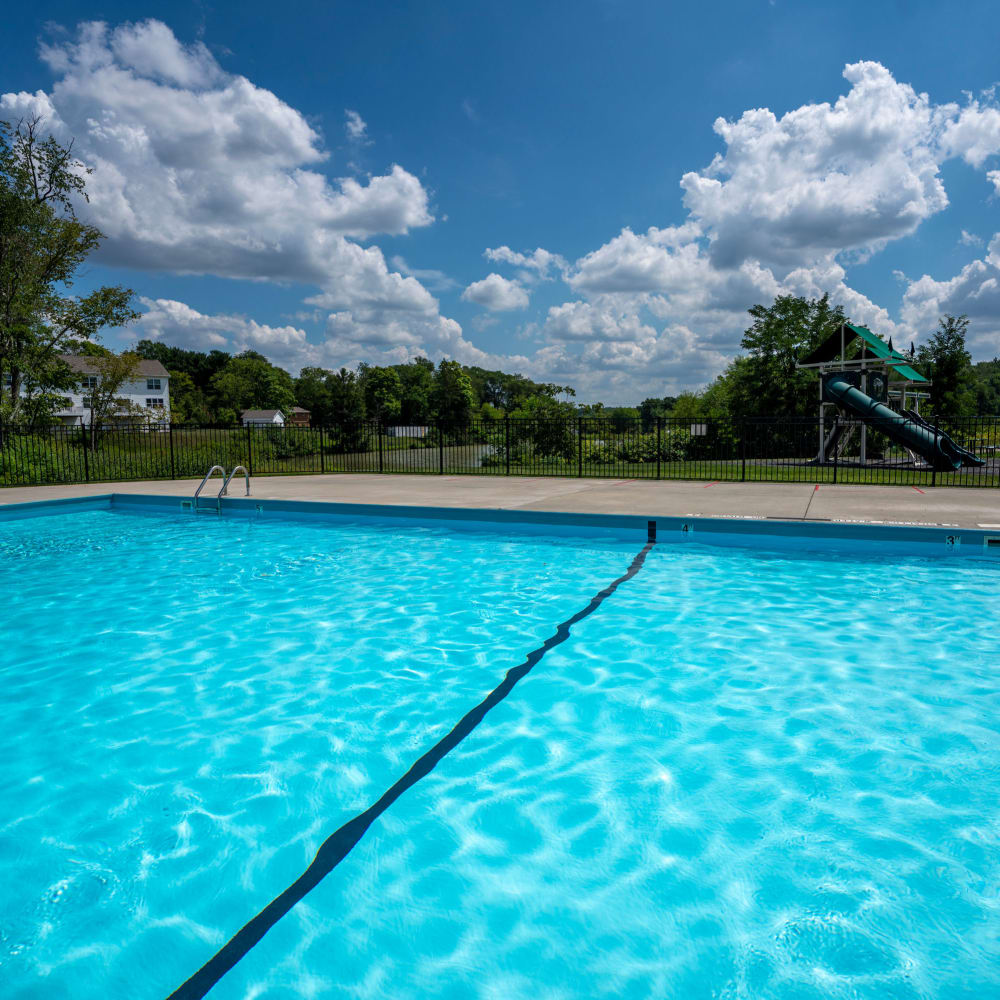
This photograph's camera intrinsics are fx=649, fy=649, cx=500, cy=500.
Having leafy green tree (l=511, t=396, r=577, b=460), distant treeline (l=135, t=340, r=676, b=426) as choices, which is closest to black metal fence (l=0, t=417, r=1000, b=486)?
leafy green tree (l=511, t=396, r=577, b=460)

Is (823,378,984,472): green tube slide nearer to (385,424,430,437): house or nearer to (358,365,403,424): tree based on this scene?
(385,424,430,437): house

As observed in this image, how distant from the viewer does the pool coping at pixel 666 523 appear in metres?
7.81

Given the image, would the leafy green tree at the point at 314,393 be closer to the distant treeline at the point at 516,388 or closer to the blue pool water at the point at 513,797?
the distant treeline at the point at 516,388

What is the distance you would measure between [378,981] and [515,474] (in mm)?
14604

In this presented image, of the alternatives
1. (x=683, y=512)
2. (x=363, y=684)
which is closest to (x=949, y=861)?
(x=363, y=684)

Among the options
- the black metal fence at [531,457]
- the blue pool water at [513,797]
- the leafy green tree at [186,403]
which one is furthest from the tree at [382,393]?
the blue pool water at [513,797]

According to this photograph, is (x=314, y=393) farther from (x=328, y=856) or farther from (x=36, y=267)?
(x=328, y=856)

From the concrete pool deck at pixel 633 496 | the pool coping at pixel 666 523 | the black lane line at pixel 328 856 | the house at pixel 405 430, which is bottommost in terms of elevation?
the black lane line at pixel 328 856

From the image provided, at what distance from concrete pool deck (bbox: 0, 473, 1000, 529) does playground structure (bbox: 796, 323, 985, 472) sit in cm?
577

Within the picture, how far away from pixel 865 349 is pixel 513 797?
905 inches

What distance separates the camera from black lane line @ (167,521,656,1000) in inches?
78.2

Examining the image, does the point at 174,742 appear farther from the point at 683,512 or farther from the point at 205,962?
the point at 683,512

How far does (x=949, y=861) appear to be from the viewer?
255cm

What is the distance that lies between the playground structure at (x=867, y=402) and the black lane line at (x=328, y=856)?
53.5ft
